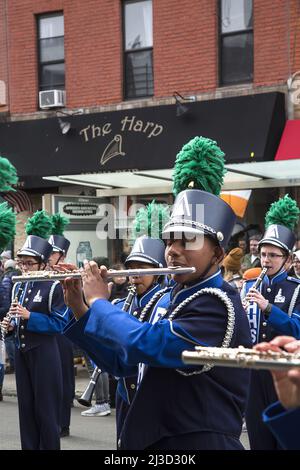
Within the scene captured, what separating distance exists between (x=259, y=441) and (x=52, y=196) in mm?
8567

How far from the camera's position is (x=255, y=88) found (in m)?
13.4

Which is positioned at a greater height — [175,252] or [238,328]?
[175,252]

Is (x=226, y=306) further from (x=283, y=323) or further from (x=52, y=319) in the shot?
(x=52, y=319)

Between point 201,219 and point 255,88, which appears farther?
point 255,88

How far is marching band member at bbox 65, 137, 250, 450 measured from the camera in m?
3.49

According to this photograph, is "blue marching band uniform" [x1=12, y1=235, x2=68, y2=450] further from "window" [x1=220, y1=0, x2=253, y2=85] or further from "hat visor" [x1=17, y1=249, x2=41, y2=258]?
"window" [x1=220, y1=0, x2=253, y2=85]

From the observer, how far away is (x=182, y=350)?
11.4ft

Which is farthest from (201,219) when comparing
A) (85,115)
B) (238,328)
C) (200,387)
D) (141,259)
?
(85,115)

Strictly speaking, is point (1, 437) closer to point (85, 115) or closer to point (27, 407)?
point (27, 407)

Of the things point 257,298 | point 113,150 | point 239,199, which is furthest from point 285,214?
point 113,150

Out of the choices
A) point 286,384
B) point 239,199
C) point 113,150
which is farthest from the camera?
point 113,150

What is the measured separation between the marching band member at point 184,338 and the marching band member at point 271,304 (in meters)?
2.31

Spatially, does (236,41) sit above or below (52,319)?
above

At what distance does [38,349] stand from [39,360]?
12cm
